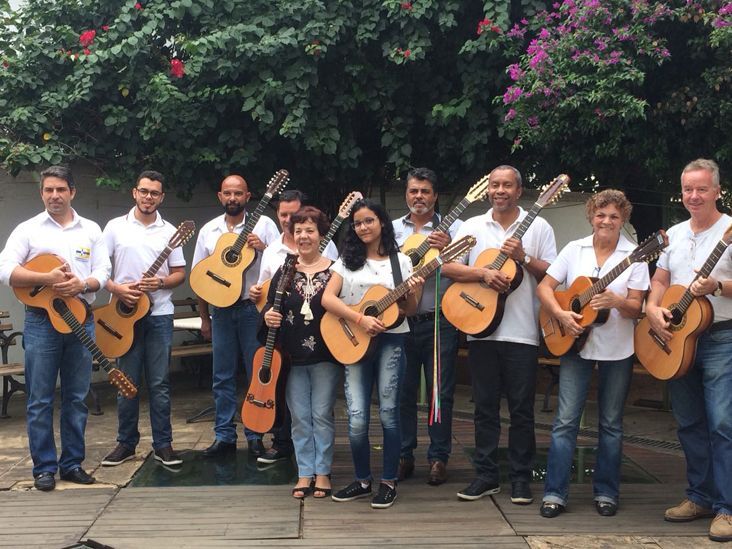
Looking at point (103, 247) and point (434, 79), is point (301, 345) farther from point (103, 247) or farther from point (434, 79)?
point (434, 79)

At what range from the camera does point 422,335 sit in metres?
5.01

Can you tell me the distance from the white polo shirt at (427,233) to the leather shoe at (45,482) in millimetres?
2490

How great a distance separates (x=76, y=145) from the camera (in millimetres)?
7520

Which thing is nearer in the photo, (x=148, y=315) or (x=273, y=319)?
(x=273, y=319)

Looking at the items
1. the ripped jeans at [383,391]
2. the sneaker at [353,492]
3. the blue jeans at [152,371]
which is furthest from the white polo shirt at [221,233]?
the sneaker at [353,492]

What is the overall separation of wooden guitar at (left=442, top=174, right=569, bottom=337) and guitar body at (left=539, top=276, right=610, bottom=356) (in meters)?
0.26

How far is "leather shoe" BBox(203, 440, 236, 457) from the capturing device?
570cm

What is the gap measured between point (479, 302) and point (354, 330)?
732 millimetres

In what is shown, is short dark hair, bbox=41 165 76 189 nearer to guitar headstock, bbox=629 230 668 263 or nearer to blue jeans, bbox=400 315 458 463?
blue jeans, bbox=400 315 458 463

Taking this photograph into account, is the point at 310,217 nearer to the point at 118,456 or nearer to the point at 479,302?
the point at 479,302

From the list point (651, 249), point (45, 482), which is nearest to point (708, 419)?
point (651, 249)

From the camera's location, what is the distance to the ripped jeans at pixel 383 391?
4.60 metres

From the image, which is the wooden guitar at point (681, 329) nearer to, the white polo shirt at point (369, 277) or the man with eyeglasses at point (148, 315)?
the white polo shirt at point (369, 277)

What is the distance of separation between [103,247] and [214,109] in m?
2.66
